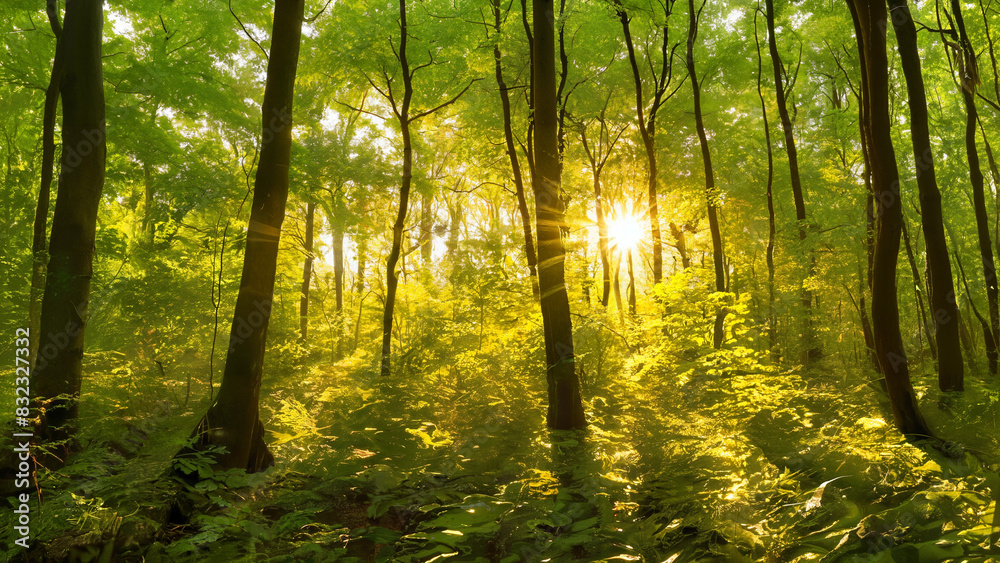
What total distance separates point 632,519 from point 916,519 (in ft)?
6.19

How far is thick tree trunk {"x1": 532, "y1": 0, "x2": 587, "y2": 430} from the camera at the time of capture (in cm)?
661

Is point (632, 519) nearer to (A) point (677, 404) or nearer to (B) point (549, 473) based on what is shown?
(B) point (549, 473)

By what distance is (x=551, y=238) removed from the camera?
22.1 feet

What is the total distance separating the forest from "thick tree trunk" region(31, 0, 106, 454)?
4 centimetres

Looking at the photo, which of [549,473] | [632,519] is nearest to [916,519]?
[632,519]

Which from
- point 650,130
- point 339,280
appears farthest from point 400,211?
point 339,280

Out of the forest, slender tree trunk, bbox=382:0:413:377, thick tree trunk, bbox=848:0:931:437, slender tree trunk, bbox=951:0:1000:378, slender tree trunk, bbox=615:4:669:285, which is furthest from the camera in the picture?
slender tree trunk, bbox=615:4:669:285

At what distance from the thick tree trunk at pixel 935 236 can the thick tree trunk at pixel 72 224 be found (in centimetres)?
953

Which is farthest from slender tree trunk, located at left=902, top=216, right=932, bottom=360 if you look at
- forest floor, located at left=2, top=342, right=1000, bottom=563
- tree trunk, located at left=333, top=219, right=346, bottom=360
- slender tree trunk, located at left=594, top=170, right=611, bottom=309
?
tree trunk, located at left=333, top=219, right=346, bottom=360

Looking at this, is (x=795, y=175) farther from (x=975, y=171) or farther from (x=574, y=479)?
(x=574, y=479)

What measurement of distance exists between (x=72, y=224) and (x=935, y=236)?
10.2 m

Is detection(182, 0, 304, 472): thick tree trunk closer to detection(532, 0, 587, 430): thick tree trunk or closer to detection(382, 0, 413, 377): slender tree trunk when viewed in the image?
detection(532, 0, 587, 430): thick tree trunk

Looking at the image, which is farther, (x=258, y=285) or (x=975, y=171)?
(x=975, y=171)

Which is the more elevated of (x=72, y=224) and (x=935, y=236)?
(x=72, y=224)
